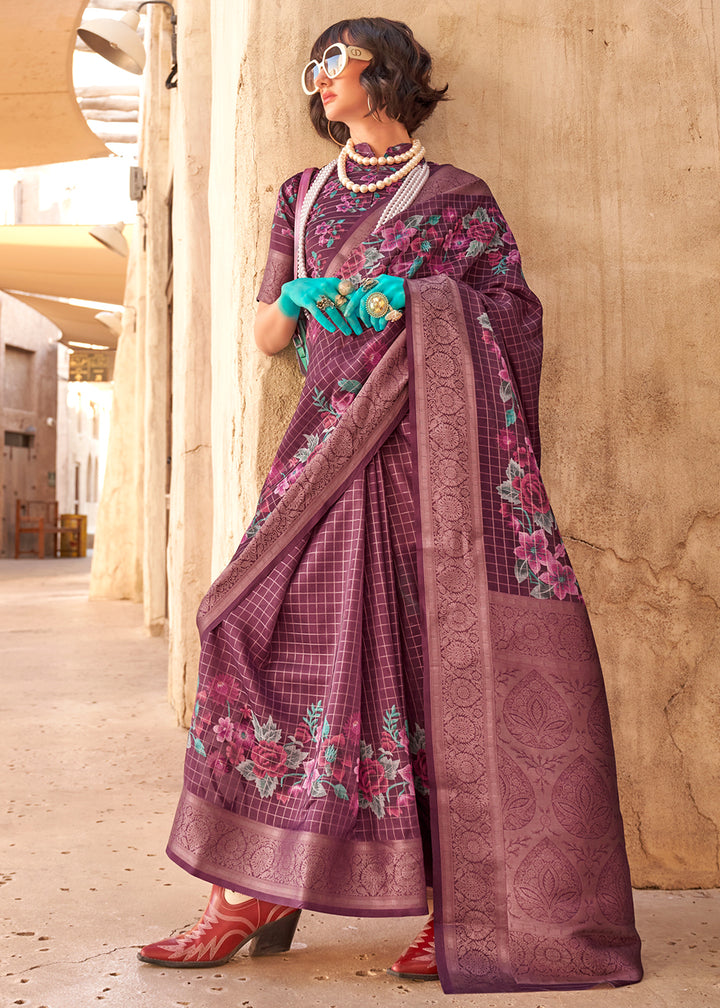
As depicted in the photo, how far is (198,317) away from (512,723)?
2.96 m

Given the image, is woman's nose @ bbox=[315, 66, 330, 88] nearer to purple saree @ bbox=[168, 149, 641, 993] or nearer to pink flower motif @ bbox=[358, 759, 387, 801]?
purple saree @ bbox=[168, 149, 641, 993]

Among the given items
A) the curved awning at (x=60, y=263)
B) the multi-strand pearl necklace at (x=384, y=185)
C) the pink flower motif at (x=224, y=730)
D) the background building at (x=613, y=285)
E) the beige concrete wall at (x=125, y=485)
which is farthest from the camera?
the curved awning at (x=60, y=263)

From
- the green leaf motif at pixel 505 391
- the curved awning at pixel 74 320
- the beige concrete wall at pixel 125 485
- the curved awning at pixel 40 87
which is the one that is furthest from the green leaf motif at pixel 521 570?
the curved awning at pixel 74 320

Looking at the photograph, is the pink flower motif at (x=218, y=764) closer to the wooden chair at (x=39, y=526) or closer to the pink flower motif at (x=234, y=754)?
the pink flower motif at (x=234, y=754)

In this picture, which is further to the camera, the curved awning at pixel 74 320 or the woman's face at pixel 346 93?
the curved awning at pixel 74 320

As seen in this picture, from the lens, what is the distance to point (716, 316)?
231 centimetres

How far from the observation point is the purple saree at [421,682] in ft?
5.08

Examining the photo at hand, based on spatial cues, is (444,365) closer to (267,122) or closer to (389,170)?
(389,170)

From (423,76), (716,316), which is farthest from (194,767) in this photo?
(716,316)

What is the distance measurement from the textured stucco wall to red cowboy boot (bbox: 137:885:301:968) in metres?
0.88

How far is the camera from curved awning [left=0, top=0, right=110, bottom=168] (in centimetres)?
772

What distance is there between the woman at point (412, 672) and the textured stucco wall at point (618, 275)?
0.49 meters

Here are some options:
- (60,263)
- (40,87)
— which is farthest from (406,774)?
(60,263)

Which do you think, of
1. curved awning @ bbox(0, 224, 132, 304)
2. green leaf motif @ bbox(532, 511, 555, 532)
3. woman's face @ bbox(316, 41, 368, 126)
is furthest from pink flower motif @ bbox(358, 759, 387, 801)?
curved awning @ bbox(0, 224, 132, 304)
